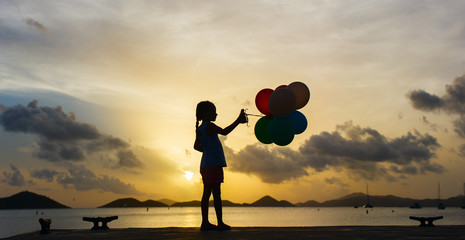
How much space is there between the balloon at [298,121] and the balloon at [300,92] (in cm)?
24

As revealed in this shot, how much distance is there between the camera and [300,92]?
10.3 m

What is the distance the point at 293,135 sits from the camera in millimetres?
9750

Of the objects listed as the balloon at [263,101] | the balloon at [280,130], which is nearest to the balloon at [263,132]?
the balloon at [263,101]

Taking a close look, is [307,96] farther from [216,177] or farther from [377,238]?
[377,238]

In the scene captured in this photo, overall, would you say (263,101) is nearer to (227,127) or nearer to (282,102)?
(282,102)

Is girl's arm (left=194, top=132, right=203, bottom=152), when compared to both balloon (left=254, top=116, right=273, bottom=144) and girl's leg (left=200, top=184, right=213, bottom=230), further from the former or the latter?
balloon (left=254, top=116, right=273, bottom=144)

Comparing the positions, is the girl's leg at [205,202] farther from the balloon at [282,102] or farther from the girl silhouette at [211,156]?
the balloon at [282,102]

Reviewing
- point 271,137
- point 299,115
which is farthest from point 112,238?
point 299,115

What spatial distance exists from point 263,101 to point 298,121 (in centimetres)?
96

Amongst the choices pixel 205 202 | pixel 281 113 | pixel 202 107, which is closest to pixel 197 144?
pixel 202 107

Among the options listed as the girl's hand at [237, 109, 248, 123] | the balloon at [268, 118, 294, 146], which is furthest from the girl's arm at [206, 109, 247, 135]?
the balloon at [268, 118, 294, 146]

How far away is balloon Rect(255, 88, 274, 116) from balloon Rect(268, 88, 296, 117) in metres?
0.54

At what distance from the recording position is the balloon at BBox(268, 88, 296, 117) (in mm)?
9562

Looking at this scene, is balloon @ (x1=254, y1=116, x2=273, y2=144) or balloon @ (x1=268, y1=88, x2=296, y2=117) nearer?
balloon @ (x1=268, y1=88, x2=296, y2=117)
